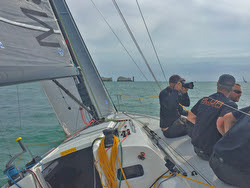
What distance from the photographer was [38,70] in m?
1.75

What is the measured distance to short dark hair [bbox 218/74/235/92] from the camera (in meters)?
1.61

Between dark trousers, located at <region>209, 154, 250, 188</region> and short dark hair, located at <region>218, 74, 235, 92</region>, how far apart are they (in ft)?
2.21

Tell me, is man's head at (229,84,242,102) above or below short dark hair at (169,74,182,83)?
below

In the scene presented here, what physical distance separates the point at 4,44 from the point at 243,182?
2.47 m

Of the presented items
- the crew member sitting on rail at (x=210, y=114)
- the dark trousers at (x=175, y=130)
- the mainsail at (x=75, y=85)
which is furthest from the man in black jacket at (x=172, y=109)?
the mainsail at (x=75, y=85)

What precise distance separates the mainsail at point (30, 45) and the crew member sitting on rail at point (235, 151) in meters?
1.83

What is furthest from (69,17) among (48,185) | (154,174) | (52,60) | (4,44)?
(154,174)

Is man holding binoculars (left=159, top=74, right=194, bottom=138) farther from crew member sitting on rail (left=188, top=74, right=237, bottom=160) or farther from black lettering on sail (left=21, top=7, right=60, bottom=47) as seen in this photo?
black lettering on sail (left=21, top=7, right=60, bottom=47)

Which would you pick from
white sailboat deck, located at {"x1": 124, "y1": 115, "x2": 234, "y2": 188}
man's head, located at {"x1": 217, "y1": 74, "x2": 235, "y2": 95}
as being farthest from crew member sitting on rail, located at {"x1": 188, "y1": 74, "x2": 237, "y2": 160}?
white sailboat deck, located at {"x1": 124, "y1": 115, "x2": 234, "y2": 188}

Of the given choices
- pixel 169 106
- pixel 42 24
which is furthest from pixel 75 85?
pixel 169 106

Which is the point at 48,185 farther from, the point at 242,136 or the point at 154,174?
the point at 242,136

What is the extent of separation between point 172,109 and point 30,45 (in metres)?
2.17

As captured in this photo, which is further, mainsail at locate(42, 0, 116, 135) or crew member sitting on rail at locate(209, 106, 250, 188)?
mainsail at locate(42, 0, 116, 135)

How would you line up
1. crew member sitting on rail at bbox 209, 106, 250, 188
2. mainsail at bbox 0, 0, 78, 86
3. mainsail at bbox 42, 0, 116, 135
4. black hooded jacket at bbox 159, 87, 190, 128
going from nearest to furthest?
1. crew member sitting on rail at bbox 209, 106, 250, 188
2. mainsail at bbox 0, 0, 78, 86
3. black hooded jacket at bbox 159, 87, 190, 128
4. mainsail at bbox 42, 0, 116, 135
